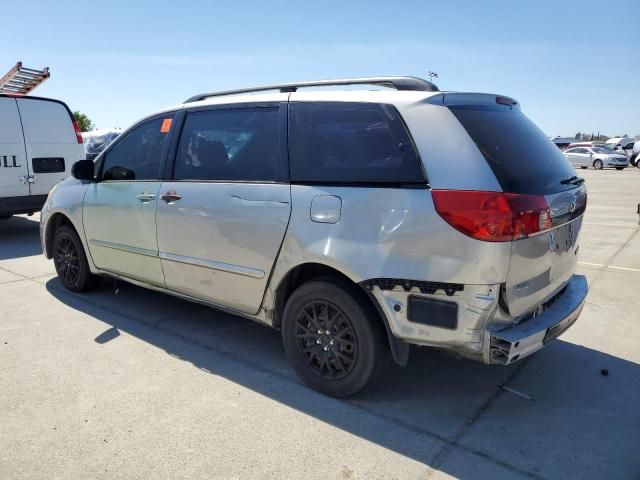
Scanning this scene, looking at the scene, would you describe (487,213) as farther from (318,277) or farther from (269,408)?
(269,408)

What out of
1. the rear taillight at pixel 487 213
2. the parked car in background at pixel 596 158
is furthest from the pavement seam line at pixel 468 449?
the parked car in background at pixel 596 158

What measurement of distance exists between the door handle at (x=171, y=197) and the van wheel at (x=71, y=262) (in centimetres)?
159

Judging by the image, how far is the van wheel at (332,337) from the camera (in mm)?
3006

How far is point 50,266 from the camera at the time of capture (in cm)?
655

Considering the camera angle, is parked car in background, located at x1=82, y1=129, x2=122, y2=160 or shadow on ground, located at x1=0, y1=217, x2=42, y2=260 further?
parked car in background, located at x1=82, y1=129, x2=122, y2=160

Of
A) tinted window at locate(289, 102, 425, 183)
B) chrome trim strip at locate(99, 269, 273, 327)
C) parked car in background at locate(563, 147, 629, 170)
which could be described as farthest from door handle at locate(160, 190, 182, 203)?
parked car in background at locate(563, 147, 629, 170)

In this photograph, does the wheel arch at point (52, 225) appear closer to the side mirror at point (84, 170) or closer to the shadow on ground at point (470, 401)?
the side mirror at point (84, 170)

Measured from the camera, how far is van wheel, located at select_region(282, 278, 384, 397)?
118 inches

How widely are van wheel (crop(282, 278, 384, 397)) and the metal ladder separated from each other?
523 inches

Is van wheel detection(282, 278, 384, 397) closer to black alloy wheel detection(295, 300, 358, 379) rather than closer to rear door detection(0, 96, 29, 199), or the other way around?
black alloy wheel detection(295, 300, 358, 379)

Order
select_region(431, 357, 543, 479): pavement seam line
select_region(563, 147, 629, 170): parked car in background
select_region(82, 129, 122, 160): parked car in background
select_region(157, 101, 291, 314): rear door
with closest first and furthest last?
select_region(431, 357, 543, 479): pavement seam line, select_region(157, 101, 291, 314): rear door, select_region(82, 129, 122, 160): parked car in background, select_region(563, 147, 629, 170): parked car in background

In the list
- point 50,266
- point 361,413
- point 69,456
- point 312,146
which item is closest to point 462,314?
point 361,413

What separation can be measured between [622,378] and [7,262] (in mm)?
6952

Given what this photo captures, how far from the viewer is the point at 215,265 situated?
3.68 m
